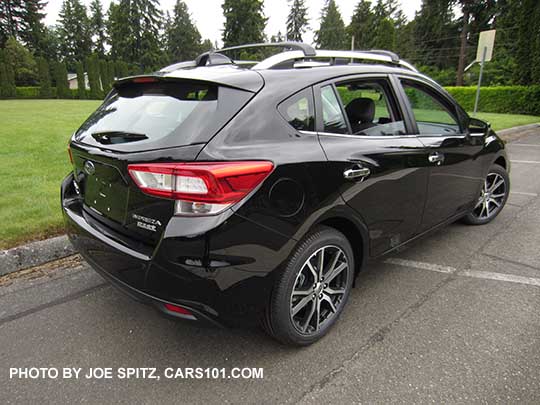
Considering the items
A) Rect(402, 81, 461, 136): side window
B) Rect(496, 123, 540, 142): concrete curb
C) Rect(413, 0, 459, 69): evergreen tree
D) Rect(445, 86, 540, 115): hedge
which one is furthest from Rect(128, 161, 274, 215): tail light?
Rect(413, 0, 459, 69): evergreen tree

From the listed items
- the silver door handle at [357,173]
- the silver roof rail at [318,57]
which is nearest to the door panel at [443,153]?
the silver roof rail at [318,57]

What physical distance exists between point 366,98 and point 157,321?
213cm

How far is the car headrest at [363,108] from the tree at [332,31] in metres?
71.5

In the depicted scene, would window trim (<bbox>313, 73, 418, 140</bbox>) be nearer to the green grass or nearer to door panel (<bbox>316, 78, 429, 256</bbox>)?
door panel (<bbox>316, 78, 429, 256</bbox>)

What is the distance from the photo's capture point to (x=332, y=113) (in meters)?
2.28

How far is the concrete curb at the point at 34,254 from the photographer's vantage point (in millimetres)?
2992

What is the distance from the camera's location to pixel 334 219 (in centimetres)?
223

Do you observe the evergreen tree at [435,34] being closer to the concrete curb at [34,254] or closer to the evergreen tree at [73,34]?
the concrete curb at [34,254]

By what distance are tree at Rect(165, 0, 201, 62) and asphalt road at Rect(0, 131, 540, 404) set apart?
70747mm

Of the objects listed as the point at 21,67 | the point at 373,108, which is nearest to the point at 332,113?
the point at 373,108

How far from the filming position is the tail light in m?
1.69

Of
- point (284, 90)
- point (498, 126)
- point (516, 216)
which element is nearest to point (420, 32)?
point (498, 126)

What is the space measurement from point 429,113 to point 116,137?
2.65 m

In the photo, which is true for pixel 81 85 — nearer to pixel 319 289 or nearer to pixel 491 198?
pixel 491 198
